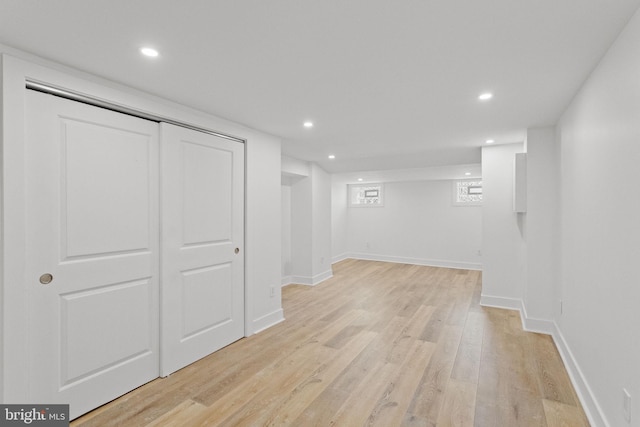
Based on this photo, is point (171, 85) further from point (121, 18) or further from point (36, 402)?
point (36, 402)

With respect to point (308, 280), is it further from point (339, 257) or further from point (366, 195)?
point (366, 195)

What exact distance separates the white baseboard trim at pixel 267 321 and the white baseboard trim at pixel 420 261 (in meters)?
4.76

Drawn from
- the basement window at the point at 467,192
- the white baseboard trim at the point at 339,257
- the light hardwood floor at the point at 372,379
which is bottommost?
the light hardwood floor at the point at 372,379

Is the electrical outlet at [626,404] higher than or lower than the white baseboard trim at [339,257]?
higher

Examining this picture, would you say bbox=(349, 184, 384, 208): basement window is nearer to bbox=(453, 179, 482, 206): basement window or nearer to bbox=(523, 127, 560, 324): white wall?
bbox=(453, 179, 482, 206): basement window

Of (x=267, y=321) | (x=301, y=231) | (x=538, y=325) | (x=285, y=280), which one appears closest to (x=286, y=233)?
(x=301, y=231)

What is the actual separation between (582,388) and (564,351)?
2.24 ft

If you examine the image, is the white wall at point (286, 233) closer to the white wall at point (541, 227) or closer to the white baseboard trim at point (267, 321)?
the white baseboard trim at point (267, 321)

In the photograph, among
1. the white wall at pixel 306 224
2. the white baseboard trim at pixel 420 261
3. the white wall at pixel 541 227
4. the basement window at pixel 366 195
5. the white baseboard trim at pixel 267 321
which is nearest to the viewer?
the white wall at pixel 541 227

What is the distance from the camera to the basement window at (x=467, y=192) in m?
7.15

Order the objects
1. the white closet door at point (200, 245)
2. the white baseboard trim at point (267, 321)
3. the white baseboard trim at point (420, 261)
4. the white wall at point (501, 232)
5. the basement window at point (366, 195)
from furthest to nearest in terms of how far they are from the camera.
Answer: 1. the basement window at point (366, 195)
2. the white baseboard trim at point (420, 261)
3. the white wall at point (501, 232)
4. the white baseboard trim at point (267, 321)
5. the white closet door at point (200, 245)

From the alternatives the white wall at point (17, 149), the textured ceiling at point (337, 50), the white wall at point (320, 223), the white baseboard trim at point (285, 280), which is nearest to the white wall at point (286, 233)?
the white baseboard trim at point (285, 280)

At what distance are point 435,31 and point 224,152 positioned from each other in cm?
224

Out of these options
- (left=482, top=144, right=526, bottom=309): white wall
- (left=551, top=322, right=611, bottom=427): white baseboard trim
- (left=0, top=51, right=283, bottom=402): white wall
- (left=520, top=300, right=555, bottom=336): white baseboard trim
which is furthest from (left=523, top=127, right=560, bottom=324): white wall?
(left=0, top=51, right=283, bottom=402): white wall
